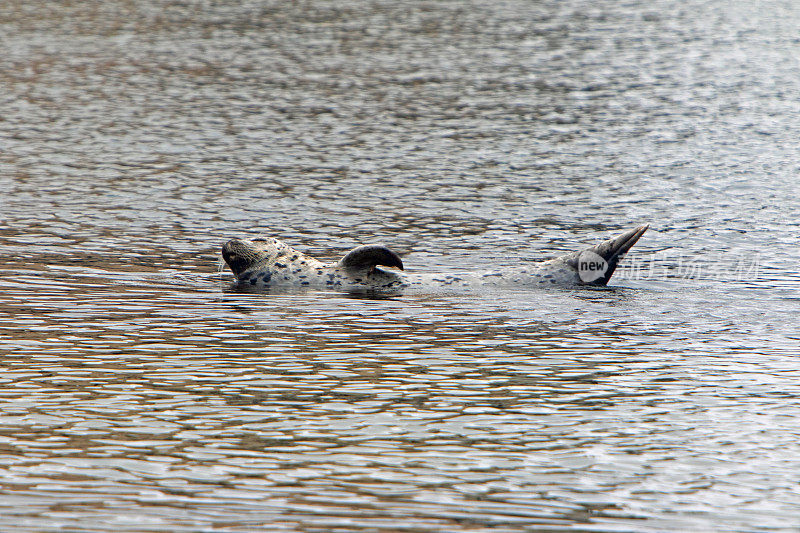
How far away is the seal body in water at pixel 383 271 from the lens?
13.6m

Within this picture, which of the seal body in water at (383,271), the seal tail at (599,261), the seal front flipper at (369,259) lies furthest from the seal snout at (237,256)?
the seal tail at (599,261)

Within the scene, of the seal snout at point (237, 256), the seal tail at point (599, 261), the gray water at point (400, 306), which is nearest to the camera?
the gray water at point (400, 306)

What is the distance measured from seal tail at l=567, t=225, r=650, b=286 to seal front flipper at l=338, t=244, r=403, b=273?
1.88 meters

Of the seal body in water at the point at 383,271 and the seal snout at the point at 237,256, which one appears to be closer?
the seal body in water at the point at 383,271

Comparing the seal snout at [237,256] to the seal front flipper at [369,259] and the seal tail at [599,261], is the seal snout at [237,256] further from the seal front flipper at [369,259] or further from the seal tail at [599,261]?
the seal tail at [599,261]

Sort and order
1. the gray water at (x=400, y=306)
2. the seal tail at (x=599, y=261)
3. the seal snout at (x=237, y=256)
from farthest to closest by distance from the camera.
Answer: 1. the seal snout at (x=237, y=256)
2. the seal tail at (x=599, y=261)
3. the gray water at (x=400, y=306)

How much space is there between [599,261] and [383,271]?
2305mm

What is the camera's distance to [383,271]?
13.9 metres

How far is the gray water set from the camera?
759 cm

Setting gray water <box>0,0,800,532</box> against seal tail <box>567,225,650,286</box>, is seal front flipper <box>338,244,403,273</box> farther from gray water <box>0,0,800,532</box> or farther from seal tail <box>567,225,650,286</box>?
seal tail <box>567,225,650,286</box>

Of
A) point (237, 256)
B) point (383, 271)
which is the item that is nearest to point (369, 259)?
point (383, 271)

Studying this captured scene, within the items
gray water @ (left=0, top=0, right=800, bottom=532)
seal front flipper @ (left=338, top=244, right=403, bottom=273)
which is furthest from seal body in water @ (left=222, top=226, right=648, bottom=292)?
gray water @ (left=0, top=0, right=800, bottom=532)

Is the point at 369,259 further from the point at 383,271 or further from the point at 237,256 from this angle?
the point at 237,256

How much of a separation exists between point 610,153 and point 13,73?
16.0 metres
